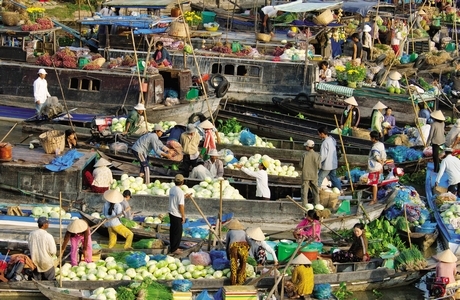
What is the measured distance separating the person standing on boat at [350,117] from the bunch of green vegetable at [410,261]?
775 centimetres

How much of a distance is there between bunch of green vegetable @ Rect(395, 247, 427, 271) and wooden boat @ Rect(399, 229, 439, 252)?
196cm

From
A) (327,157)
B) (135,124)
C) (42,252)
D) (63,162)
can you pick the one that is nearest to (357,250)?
(327,157)

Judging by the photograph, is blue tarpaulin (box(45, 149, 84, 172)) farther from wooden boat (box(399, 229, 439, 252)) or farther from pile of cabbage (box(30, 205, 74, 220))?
wooden boat (box(399, 229, 439, 252))

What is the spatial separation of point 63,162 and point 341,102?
35.5 ft

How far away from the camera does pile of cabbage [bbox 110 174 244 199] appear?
18.2 meters

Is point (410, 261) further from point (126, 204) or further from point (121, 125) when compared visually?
point (121, 125)

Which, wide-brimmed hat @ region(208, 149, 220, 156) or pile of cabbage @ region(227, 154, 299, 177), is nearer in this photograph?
wide-brimmed hat @ region(208, 149, 220, 156)

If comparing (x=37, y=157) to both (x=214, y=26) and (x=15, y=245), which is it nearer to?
(x=15, y=245)

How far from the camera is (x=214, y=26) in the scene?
1206 inches

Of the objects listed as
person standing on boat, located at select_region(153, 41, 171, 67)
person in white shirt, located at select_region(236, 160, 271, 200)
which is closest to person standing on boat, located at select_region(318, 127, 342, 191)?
person in white shirt, located at select_region(236, 160, 271, 200)

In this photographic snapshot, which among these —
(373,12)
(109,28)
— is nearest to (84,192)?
(109,28)

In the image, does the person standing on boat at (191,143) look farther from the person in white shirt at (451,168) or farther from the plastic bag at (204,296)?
the plastic bag at (204,296)

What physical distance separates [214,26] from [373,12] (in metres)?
6.65

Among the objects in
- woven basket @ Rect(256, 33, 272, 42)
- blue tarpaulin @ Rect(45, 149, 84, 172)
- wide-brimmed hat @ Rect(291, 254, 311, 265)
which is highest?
woven basket @ Rect(256, 33, 272, 42)
